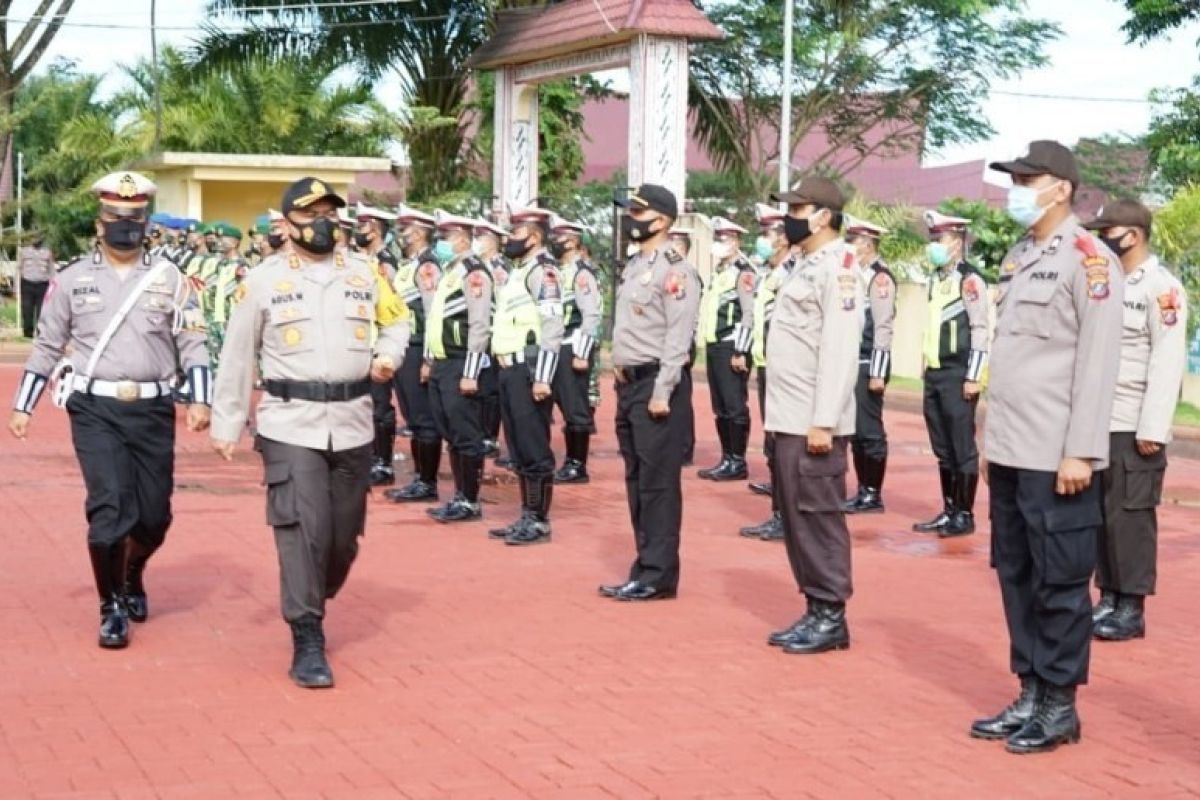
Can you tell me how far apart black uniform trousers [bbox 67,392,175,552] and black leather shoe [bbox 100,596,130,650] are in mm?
274

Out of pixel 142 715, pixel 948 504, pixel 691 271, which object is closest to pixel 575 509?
pixel 948 504

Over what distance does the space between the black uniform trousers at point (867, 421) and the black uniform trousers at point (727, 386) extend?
2.12 meters

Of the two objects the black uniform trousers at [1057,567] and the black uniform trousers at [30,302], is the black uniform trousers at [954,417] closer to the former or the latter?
the black uniform trousers at [1057,567]

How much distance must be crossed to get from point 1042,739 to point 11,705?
369cm

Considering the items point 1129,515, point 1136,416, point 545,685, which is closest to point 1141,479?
point 1129,515

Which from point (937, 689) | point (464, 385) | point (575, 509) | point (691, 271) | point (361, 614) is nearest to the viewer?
point (937, 689)

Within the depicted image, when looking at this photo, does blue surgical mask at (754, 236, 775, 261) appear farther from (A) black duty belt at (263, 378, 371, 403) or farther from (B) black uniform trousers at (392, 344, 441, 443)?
(A) black duty belt at (263, 378, 371, 403)

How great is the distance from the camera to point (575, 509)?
12750 mm

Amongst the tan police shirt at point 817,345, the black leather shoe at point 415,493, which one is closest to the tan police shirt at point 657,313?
the tan police shirt at point 817,345

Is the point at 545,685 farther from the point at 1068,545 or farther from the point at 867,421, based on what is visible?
the point at 867,421

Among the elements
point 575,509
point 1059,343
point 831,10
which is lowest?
point 575,509

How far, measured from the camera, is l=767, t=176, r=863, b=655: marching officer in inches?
311

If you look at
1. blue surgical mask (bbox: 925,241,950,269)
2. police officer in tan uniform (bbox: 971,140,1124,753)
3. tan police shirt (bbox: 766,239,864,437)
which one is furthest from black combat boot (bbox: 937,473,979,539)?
police officer in tan uniform (bbox: 971,140,1124,753)

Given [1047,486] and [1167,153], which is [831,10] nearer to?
[1167,153]
